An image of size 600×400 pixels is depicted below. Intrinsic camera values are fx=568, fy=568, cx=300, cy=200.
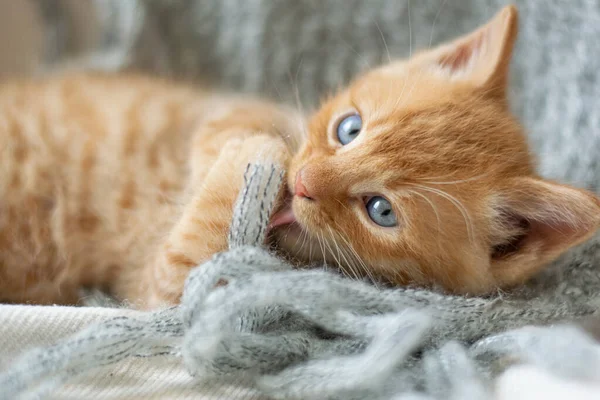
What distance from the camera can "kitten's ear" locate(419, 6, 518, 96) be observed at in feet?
3.62

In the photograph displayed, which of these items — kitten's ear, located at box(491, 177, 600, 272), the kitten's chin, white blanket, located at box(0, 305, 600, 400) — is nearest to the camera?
white blanket, located at box(0, 305, 600, 400)

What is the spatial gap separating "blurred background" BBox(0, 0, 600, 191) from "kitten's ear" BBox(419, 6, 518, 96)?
0.55 ft

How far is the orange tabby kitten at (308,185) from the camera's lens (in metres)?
0.96

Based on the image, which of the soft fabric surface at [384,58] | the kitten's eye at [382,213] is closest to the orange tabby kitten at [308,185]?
the kitten's eye at [382,213]

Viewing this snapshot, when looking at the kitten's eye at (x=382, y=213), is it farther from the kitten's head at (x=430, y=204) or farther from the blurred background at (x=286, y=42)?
the blurred background at (x=286, y=42)

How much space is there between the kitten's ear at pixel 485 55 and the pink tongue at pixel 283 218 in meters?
0.46

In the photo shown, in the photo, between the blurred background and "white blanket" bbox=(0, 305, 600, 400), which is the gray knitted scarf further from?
the blurred background

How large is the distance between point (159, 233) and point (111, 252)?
0.42 ft

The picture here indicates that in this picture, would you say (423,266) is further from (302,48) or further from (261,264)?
(302,48)

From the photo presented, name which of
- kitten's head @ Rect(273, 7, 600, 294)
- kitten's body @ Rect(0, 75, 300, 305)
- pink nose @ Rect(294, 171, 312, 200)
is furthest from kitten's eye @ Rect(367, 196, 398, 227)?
kitten's body @ Rect(0, 75, 300, 305)

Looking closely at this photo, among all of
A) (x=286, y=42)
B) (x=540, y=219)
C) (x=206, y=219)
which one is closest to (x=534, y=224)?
(x=540, y=219)

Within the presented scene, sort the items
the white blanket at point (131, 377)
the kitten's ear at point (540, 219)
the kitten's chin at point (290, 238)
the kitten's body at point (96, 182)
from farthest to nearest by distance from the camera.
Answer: the kitten's body at point (96, 182), the kitten's chin at point (290, 238), the kitten's ear at point (540, 219), the white blanket at point (131, 377)

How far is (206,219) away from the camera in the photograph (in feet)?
3.42

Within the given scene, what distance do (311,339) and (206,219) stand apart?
32 centimetres
